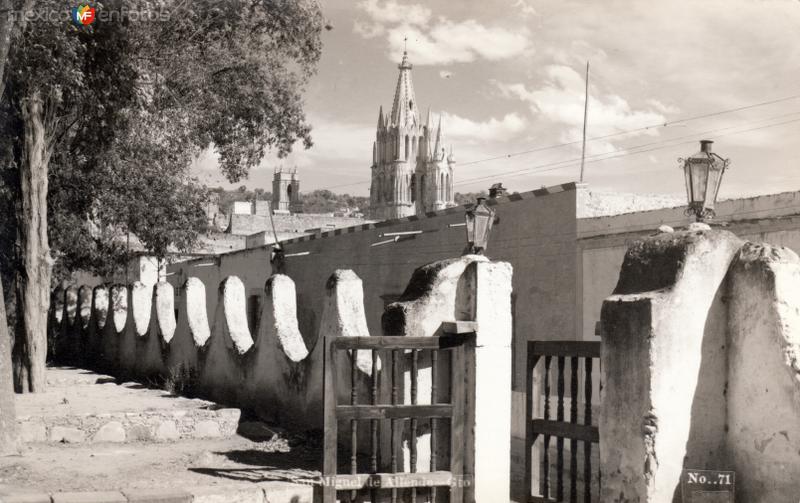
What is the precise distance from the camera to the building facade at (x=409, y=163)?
9000 cm

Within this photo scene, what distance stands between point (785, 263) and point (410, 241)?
13.7 meters

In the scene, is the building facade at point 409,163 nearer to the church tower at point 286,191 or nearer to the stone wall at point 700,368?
the church tower at point 286,191

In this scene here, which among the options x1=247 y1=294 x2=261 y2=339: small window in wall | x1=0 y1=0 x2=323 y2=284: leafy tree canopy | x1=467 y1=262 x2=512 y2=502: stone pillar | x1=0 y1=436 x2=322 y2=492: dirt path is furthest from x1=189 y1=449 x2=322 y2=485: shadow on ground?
x1=247 y1=294 x2=261 y2=339: small window in wall

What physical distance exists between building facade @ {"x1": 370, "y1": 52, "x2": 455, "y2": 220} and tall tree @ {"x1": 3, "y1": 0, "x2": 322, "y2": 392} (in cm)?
7259

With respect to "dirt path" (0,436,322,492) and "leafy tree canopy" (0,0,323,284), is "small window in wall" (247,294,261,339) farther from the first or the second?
"dirt path" (0,436,322,492)

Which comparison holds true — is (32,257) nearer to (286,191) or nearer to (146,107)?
(146,107)

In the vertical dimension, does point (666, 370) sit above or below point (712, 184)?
Answer: below

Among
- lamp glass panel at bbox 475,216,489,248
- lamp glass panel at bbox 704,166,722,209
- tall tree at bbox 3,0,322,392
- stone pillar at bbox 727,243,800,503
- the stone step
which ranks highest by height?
tall tree at bbox 3,0,322,392

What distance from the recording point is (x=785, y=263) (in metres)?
5.41

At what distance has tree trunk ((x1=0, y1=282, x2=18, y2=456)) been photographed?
812 centimetres

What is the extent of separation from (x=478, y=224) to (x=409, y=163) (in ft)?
275

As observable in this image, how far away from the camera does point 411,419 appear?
648cm

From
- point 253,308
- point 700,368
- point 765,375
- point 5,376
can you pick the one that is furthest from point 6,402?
point 253,308

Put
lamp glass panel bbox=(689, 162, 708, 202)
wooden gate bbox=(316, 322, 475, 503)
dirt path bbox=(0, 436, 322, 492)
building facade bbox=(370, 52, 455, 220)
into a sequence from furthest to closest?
building facade bbox=(370, 52, 455, 220) → dirt path bbox=(0, 436, 322, 492) → wooden gate bbox=(316, 322, 475, 503) → lamp glass panel bbox=(689, 162, 708, 202)
